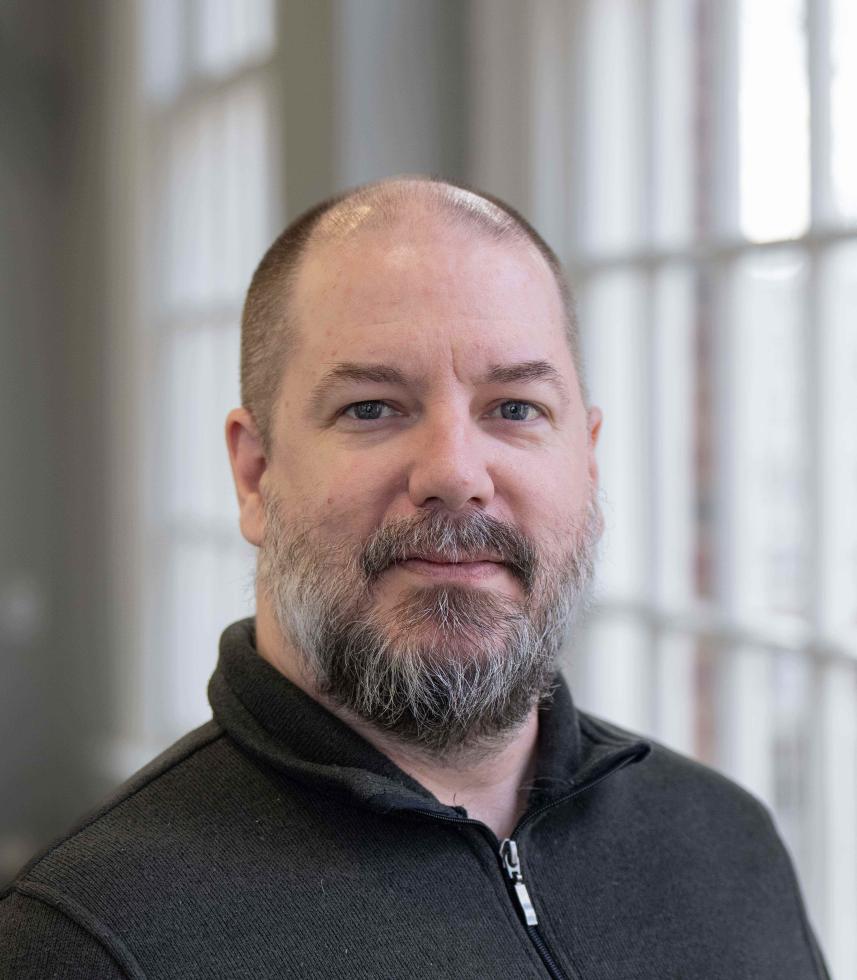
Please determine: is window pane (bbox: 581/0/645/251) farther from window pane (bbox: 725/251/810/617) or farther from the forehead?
the forehead

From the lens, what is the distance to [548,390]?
1.22 m

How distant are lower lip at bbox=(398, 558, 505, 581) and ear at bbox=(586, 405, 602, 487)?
0.22 meters

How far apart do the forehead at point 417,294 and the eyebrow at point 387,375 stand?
0.01 meters

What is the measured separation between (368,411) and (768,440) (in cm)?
78

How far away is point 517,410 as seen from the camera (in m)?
1.22

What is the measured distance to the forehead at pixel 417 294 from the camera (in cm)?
117

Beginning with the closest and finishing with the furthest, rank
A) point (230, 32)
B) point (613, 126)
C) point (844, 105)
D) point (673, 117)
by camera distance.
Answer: point (844, 105)
point (673, 117)
point (613, 126)
point (230, 32)

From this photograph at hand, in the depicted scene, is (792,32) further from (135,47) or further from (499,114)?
(135,47)

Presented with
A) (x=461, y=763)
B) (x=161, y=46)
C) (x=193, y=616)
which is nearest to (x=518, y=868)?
(x=461, y=763)

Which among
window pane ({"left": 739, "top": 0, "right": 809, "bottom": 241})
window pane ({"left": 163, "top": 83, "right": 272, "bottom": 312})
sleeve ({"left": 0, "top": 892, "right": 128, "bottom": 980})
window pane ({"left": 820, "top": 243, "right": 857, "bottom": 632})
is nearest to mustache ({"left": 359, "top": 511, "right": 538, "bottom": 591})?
sleeve ({"left": 0, "top": 892, "right": 128, "bottom": 980})

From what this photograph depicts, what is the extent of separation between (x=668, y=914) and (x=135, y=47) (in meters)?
2.73

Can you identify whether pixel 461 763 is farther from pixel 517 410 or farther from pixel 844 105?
pixel 844 105

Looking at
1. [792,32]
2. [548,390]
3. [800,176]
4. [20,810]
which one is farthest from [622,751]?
[20,810]

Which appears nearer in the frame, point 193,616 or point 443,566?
point 443,566
